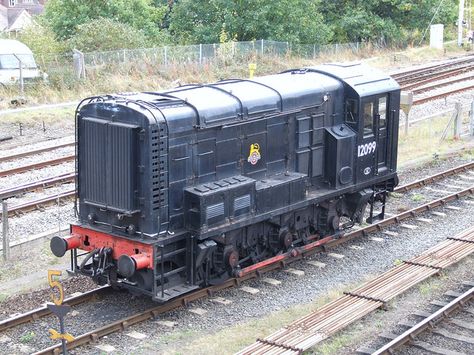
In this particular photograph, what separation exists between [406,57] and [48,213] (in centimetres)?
2930

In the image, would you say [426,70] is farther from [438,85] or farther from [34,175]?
[34,175]

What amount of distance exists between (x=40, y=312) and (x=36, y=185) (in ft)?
22.6

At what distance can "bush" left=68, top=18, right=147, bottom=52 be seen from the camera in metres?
34.5

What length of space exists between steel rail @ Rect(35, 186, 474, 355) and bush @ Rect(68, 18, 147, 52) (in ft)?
68.7

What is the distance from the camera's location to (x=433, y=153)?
22.1 meters

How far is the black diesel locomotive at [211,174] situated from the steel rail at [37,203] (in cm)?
392

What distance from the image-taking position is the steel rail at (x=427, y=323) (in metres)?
10.1

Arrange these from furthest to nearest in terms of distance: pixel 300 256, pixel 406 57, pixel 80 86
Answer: pixel 406 57
pixel 80 86
pixel 300 256

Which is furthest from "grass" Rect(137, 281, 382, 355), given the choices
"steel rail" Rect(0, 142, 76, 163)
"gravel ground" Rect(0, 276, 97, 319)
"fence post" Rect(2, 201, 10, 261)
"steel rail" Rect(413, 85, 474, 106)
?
"steel rail" Rect(413, 85, 474, 106)

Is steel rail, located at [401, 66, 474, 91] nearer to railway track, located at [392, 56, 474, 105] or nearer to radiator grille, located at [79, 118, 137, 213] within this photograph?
railway track, located at [392, 56, 474, 105]

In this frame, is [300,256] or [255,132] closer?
[255,132]

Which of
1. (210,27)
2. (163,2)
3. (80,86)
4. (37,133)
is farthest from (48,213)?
(163,2)

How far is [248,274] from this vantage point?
12875 mm

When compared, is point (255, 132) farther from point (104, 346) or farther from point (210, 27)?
point (210, 27)
